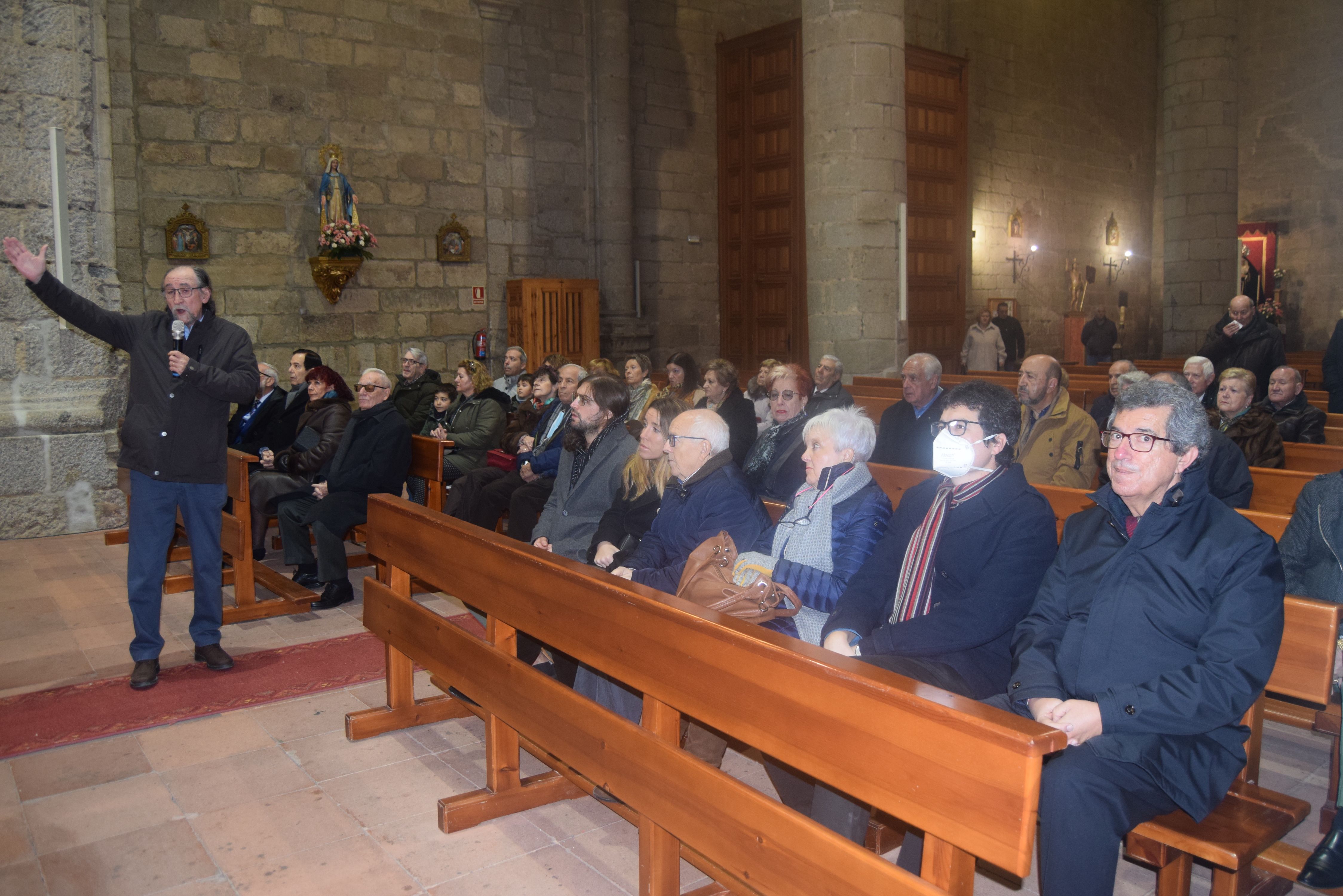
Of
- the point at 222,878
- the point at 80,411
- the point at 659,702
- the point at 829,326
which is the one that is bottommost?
the point at 222,878

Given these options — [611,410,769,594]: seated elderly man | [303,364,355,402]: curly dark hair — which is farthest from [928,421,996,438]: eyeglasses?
[303,364,355,402]: curly dark hair

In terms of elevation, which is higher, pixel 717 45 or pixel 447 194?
pixel 717 45

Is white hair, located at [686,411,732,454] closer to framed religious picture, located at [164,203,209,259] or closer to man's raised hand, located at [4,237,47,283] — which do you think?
man's raised hand, located at [4,237,47,283]

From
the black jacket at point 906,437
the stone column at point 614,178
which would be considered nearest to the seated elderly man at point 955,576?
the black jacket at point 906,437

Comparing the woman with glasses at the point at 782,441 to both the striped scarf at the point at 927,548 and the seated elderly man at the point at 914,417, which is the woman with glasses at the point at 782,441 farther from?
the striped scarf at the point at 927,548

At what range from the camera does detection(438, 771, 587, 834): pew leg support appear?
281 centimetres

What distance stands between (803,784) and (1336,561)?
163 cm

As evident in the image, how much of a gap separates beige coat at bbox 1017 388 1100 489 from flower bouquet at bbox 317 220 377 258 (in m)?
6.48

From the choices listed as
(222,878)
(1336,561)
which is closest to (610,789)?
(222,878)

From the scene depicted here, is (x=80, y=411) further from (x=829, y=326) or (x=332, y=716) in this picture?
(x=829, y=326)

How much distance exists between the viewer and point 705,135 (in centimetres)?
1210

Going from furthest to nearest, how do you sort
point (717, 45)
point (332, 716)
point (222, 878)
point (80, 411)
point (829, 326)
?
point (717, 45) < point (829, 326) < point (80, 411) < point (332, 716) < point (222, 878)

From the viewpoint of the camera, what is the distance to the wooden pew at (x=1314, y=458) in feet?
14.6

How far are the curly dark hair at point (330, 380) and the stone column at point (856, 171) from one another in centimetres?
363
